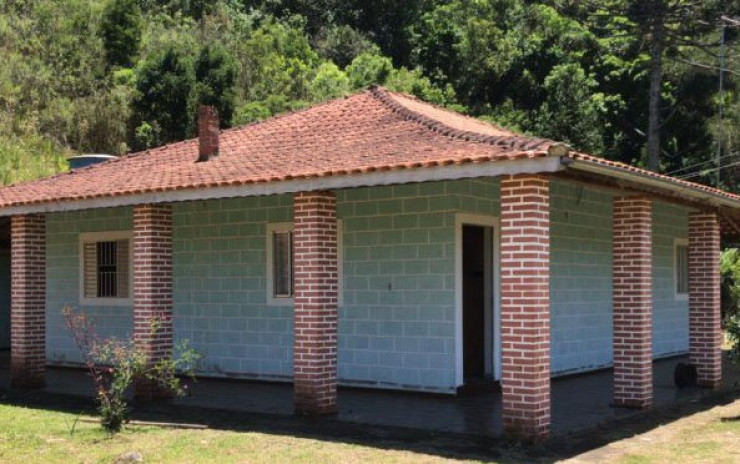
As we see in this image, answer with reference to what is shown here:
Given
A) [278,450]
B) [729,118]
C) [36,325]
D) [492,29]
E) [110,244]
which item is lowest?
[278,450]

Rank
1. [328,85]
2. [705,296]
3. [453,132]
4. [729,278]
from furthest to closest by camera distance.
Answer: [328,85], [729,278], [705,296], [453,132]

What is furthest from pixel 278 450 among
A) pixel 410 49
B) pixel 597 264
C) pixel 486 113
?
pixel 410 49

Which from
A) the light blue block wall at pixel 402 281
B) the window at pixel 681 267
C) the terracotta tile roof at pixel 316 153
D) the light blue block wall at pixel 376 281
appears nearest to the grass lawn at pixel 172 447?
the terracotta tile roof at pixel 316 153

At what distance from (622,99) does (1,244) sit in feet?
89.4

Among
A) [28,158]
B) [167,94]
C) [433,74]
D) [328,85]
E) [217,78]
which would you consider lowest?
[28,158]

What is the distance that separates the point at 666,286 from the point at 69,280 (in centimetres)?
1113

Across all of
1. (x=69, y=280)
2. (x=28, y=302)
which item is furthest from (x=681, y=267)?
(x=28, y=302)

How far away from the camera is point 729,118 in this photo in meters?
36.3

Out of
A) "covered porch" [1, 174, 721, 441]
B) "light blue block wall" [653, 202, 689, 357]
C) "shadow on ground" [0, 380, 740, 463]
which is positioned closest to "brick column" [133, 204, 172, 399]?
"covered porch" [1, 174, 721, 441]

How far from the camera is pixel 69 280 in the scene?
16.4 metres

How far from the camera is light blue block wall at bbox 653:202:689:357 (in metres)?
16.8

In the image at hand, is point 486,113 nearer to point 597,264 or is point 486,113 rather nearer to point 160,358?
point 597,264

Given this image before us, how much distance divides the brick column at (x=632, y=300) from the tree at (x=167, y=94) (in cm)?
2173

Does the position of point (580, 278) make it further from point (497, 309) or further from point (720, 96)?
point (720, 96)
